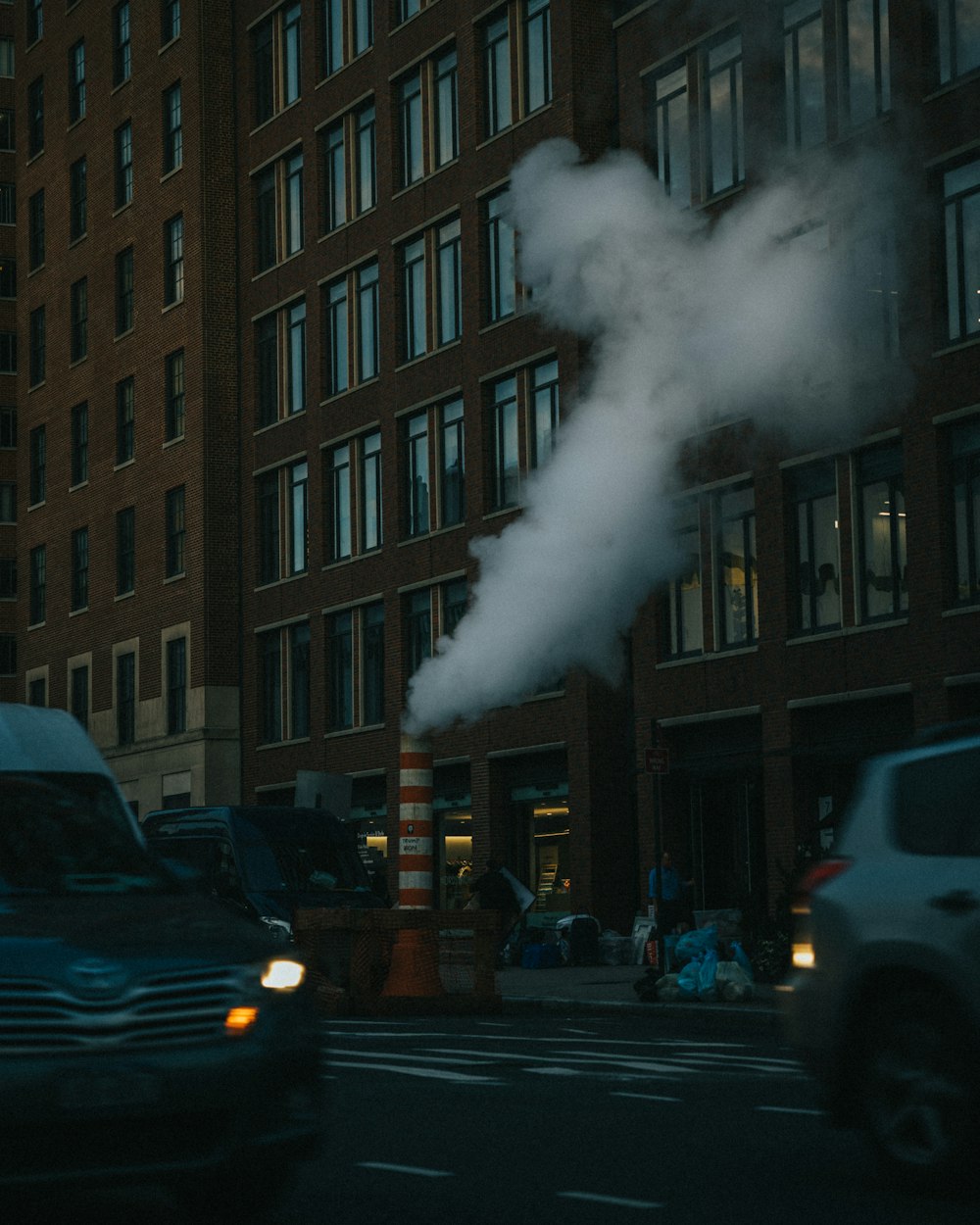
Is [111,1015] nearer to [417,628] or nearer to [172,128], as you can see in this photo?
[417,628]

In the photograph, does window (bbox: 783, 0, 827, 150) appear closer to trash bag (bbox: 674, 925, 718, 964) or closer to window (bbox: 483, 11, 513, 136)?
window (bbox: 483, 11, 513, 136)

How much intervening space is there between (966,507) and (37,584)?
117ft

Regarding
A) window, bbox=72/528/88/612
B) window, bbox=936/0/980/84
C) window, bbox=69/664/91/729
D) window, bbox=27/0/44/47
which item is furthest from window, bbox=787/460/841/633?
window, bbox=27/0/44/47

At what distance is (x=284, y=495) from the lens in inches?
1881

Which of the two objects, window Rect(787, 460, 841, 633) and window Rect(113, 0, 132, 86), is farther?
window Rect(113, 0, 132, 86)

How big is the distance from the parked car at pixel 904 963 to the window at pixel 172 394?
43309mm

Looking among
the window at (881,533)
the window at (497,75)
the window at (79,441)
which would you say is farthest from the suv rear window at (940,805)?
the window at (79,441)

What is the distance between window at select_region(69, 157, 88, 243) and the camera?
58.0 m

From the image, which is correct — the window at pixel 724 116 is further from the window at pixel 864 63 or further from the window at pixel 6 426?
the window at pixel 6 426

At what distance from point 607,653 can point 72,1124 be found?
27954mm

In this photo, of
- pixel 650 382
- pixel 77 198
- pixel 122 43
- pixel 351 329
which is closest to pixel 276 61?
pixel 351 329

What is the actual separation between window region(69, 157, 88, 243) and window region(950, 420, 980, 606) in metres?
33.4

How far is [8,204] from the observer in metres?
68.3

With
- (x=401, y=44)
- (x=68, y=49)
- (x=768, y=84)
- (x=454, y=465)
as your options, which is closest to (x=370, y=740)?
(x=454, y=465)
